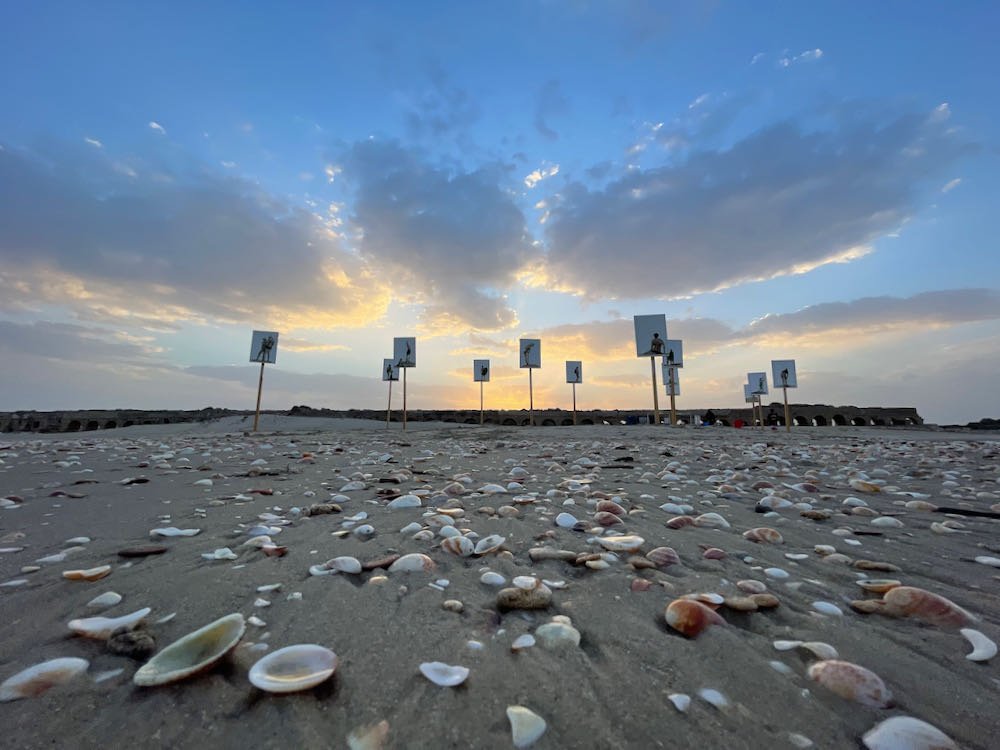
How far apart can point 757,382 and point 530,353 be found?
15919 mm

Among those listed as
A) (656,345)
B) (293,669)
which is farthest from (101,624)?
(656,345)

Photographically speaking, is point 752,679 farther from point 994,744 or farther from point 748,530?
point 748,530

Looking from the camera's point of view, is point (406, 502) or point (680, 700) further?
point (406, 502)

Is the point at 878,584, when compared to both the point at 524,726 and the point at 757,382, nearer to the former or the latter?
the point at 524,726

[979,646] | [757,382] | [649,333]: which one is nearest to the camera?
[979,646]

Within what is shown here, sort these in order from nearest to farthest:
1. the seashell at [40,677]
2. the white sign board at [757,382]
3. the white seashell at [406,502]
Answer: the seashell at [40,677], the white seashell at [406,502], the white sign board at [757,382]

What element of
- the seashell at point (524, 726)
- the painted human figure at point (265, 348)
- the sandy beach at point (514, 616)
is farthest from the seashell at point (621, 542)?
the painted human figure at point (265, 348)

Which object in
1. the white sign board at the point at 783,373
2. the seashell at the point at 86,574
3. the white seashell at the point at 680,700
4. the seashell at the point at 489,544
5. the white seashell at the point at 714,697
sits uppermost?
the white sign board at the point at 783,373

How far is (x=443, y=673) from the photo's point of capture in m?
1.23

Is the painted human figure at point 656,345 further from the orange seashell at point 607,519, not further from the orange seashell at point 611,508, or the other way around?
the orange seashell at point 607,519

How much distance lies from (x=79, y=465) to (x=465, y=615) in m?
6.80

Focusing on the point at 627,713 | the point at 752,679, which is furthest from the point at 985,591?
the point at 627,713

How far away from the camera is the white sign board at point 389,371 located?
25514 millimetres

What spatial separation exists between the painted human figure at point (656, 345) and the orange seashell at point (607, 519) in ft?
56.8
